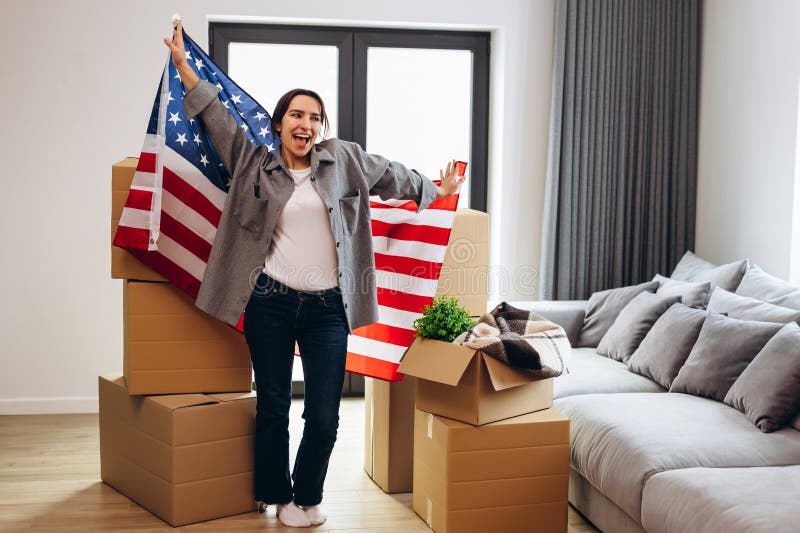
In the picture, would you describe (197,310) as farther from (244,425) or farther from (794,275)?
(794,275)

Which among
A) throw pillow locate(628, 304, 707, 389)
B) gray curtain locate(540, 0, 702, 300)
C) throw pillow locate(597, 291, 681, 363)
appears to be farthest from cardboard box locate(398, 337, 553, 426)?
gray curtain locate(540, 0, 702, 300)

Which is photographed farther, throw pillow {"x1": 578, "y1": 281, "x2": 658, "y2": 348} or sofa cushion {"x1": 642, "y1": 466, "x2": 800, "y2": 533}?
throw pillow {"x1": 578, "y1": 281, "x2": 658, "y2": 348}

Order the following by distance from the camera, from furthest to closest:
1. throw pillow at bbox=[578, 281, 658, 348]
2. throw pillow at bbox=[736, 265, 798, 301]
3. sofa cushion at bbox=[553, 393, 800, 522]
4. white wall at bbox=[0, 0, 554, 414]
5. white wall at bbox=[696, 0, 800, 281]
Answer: white wall at bbox=[0, 0, 554, 414]
throw pillow at bbox=[578, 281, 658, 348]
white wall at bbox=[696, 0, 800, 281]
throw pillow at bbox=[736, 265, 798, 301]
sofa cushion at bbox=[553, 393, 800, 522]

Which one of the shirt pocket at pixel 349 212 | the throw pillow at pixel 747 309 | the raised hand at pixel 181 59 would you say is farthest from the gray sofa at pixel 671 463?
the raised hand at pixel 181 59

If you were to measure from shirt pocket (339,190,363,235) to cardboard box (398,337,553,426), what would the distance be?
430mm

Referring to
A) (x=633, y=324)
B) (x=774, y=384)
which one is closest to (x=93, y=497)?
(x=633, y=324)

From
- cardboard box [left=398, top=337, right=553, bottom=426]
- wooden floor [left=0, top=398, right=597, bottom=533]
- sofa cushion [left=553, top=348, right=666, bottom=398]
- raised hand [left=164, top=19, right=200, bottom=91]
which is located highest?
raised hand [left=164, top=19, right=200, bottom=91]

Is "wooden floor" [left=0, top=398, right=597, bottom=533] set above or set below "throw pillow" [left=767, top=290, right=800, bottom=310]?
below

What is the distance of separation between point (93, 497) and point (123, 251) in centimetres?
92

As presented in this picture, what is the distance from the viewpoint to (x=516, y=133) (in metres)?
4.36

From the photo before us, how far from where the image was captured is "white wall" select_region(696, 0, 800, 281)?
359cm

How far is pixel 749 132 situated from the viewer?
12.8 feet

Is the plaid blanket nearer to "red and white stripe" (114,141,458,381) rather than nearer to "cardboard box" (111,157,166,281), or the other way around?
"red and white stripe" (114,141,458,381)

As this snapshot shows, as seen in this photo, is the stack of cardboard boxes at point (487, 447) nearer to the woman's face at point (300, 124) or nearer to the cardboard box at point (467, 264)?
the cardboard box at point (467, 264)
